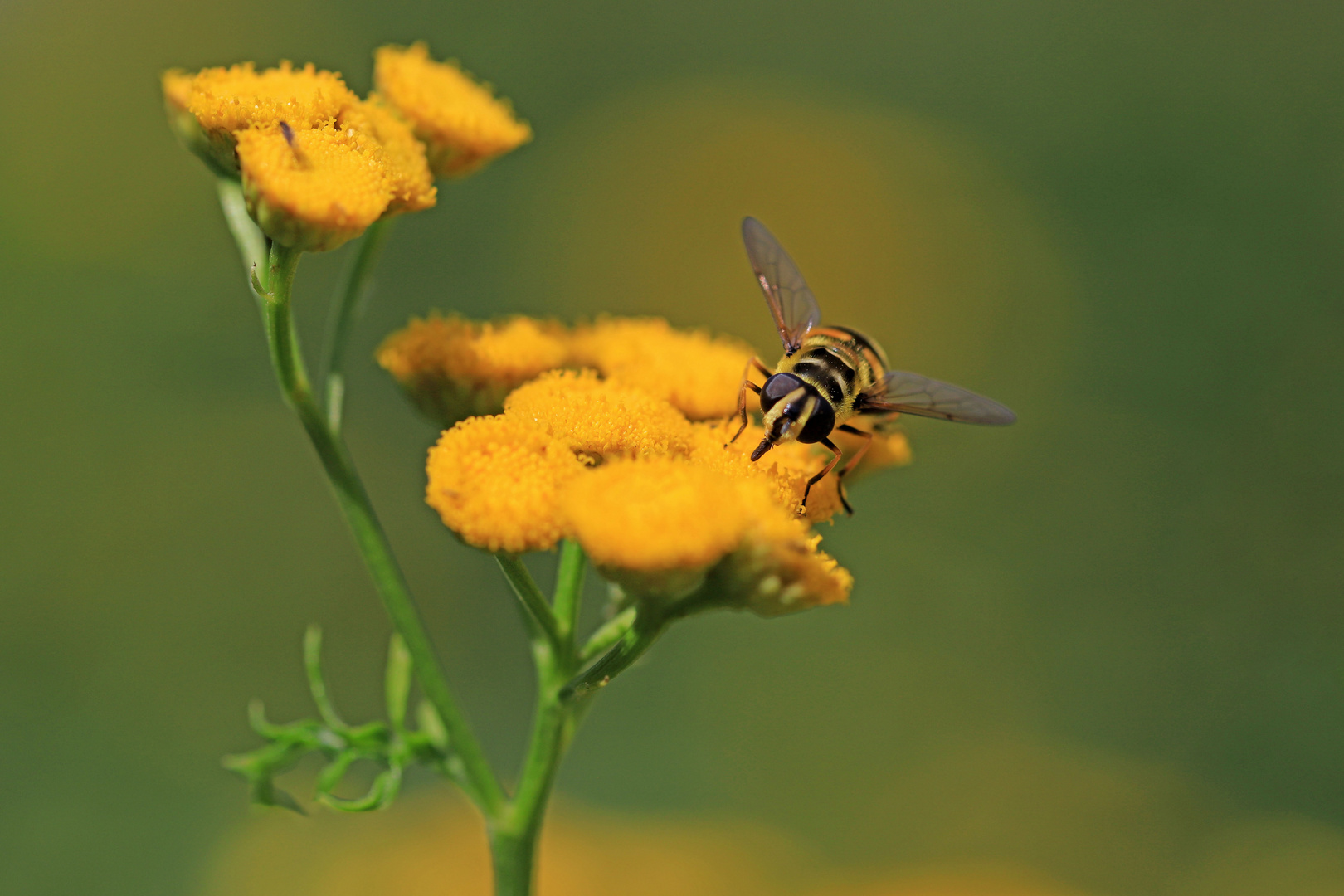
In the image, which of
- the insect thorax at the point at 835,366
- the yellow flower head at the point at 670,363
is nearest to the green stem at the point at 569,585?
the yellow flower head at the point at 670,363

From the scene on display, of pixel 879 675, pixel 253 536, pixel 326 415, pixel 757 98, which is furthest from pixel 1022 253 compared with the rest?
pixel 326 415

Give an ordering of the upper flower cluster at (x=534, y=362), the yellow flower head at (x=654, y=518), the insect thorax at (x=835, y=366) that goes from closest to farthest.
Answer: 1. the yellow flower head at (x=654, y=518)
2. the upper flower cluster at (x=534, y=362)
3. the insect thorax at (x=835, y=366)

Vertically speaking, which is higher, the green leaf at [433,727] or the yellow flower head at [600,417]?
the yellow flower head at [600,417]

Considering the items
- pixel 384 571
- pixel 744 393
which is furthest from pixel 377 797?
pixel 744 393

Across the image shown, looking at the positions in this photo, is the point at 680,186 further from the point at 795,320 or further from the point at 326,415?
the point at 326,415

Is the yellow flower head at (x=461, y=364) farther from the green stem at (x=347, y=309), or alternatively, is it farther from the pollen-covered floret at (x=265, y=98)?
the pollen-covered floret at (x=265, y=98)

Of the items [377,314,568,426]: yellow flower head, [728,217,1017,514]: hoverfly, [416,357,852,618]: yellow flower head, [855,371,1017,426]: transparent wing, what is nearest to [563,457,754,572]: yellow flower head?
[416,357,852,618]: yellow flower head
